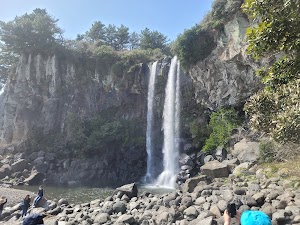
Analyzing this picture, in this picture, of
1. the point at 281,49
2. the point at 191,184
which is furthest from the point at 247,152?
the point at 281,49

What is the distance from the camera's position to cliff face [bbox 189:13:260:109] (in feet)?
70.3

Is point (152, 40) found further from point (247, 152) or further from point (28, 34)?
point (247, 152)

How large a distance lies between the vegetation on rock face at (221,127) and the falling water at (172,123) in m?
4.19

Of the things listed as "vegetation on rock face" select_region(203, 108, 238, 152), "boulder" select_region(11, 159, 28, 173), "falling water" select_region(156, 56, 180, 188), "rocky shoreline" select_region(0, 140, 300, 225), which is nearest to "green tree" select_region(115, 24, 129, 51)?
"falling water" select_region(156, 56, 180, 188)

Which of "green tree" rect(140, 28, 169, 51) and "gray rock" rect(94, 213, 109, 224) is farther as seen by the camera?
"green tree" rect(140, 28, 169, 51)

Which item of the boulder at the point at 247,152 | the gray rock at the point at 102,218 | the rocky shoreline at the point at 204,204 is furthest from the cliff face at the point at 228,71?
the gray rock at the point at 102,218

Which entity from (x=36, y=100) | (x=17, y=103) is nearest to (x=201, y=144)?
(x=36, y=100)

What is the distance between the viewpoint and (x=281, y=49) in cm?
556

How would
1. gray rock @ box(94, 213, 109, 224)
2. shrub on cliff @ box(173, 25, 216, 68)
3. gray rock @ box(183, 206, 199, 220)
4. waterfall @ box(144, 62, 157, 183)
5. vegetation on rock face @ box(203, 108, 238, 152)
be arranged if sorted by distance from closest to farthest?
gray rock @ box(183, 206, 199, 220), gray rock @ box(94, 213, 109, 224), vegetation on rock face @ box(203, 108, 238, 152), shrub on cliff @ box(173, 25, 216, 68), waterfall @ box(144, 62, 157, 183)

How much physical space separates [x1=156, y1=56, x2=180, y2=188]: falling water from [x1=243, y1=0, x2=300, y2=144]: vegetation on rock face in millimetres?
18261

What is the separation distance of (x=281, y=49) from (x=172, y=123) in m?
22.9

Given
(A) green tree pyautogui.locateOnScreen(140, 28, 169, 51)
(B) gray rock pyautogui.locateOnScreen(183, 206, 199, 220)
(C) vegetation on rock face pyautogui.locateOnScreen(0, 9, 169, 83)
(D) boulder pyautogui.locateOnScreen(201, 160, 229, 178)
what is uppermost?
(A) green tree pyautogui.locateOnScreen(140, 28, 169, 51)

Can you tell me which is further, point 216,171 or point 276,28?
point 216,171

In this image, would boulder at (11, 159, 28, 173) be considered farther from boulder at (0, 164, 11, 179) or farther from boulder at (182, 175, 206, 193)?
boulder at (182, 175, 206, 193)
